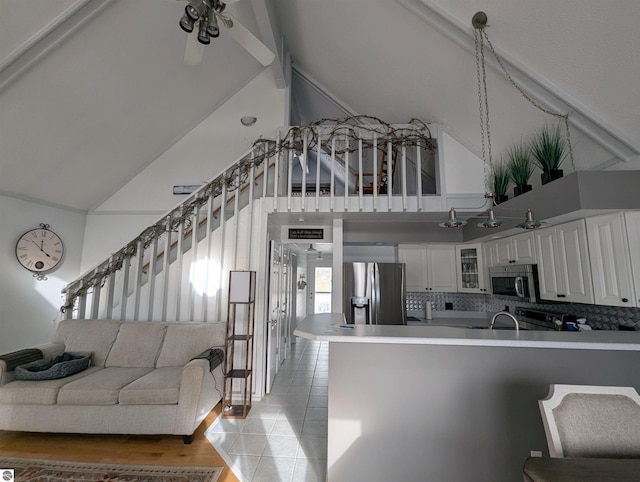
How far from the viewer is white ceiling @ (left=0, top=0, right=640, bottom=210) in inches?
87.0

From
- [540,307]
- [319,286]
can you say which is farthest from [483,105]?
[319,286]

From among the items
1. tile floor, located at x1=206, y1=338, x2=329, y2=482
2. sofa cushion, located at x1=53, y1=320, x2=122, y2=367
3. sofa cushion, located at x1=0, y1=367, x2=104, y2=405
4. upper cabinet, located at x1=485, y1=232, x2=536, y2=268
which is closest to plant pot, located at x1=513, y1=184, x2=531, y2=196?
upper cabinet, located at x1=485, y1=232, x2=536, y2=268

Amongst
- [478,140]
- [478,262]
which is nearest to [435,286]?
[478,262]

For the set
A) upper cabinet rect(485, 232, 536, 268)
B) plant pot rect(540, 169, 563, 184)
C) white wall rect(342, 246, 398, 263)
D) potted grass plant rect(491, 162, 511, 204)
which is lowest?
upper cabinet rect(485, 232, 536, 268)

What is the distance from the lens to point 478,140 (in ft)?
11.8

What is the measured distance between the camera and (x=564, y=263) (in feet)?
9.00

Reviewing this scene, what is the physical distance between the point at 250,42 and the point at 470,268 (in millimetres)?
4262

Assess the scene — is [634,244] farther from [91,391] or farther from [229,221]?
[91,391]

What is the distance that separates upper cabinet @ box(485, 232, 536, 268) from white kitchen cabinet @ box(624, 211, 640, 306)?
99 cm

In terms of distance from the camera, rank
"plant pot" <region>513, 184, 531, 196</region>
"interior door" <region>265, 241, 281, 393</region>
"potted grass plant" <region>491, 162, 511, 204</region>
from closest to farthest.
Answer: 1. "plant pot" <region>513, 184, 531, 196</region>
2. "potted grass plant" <region>491, 162, 511, 204</region>
3. "interior door" <region>265, 241, 281, 393</region>

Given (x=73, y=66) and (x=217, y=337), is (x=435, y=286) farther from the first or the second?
(x=73, y=66)

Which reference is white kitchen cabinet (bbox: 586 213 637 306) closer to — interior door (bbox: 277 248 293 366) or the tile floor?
the tile floor

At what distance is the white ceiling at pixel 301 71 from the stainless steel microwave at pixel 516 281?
122 centimetres

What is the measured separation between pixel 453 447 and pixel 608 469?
1.06m
